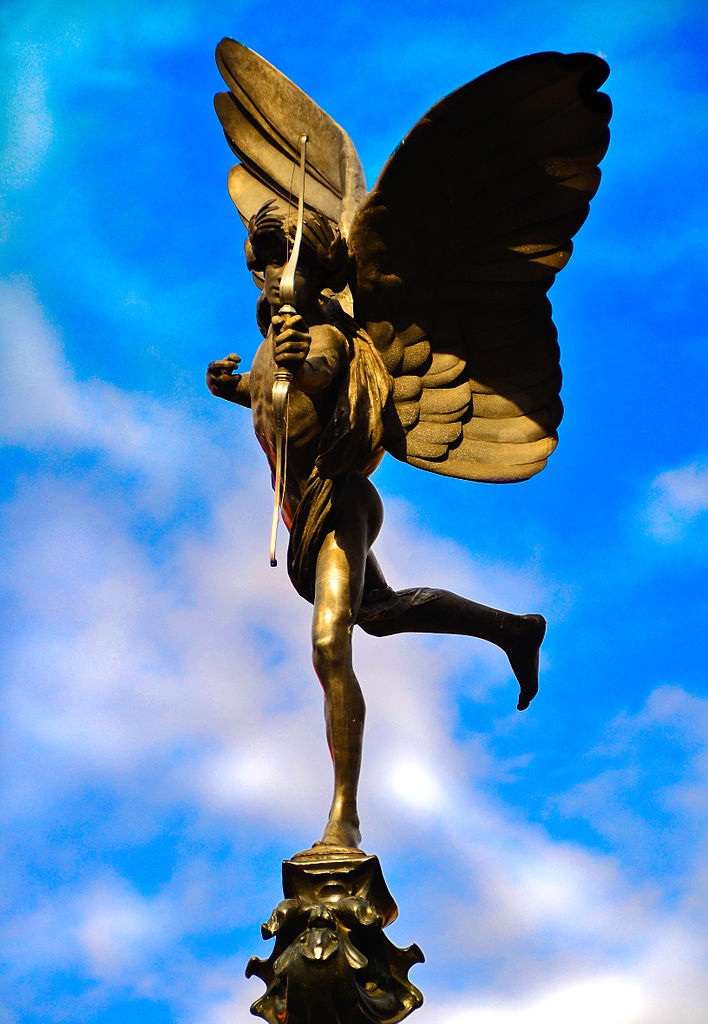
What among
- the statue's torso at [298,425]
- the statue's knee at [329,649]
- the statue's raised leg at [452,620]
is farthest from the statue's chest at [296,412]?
the statue's knee at [329,649]

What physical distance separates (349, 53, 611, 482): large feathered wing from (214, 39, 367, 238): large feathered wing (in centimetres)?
110

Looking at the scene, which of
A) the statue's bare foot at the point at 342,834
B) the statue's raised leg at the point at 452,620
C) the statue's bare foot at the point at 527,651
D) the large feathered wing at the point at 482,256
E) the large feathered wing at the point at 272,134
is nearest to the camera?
the statue's bare foot at the point at 342,834

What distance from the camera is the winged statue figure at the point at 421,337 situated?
6492 mm

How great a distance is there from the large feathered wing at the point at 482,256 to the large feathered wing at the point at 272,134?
3.60 ft

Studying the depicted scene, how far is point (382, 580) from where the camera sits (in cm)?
702

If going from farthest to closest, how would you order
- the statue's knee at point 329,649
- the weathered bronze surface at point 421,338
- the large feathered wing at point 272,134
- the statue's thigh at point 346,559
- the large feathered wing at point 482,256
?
1. the large feathered wing at point 272,134
2. the large feathered wing at point 482,256
3. the weathered bronze surface at point 421,338
4. the statue's thigh at point 346,559
5. the statue's knee at point 329,649

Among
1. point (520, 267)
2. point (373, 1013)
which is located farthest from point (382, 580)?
point (373, 1013)

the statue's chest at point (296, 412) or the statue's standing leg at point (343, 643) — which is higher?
the statue's chest at point (296, 412)

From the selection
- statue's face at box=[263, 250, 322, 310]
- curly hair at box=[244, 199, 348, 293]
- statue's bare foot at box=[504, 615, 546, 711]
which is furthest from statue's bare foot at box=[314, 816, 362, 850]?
curly hair at box=[244, 199, 348, 293]

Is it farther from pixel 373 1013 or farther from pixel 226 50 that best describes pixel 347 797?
pixel 226 50

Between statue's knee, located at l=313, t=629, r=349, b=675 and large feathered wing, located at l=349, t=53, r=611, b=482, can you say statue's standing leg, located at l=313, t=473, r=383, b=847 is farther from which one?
large feathered wing, located at l=349, t=53, r=611, b=482

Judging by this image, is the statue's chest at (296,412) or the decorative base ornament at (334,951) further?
the statue's chest at (296,412)

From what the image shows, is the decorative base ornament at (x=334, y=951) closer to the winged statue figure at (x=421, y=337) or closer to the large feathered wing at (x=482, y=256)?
the winged statue figure at (x=421, y=337)

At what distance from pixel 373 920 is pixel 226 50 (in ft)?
16.3
